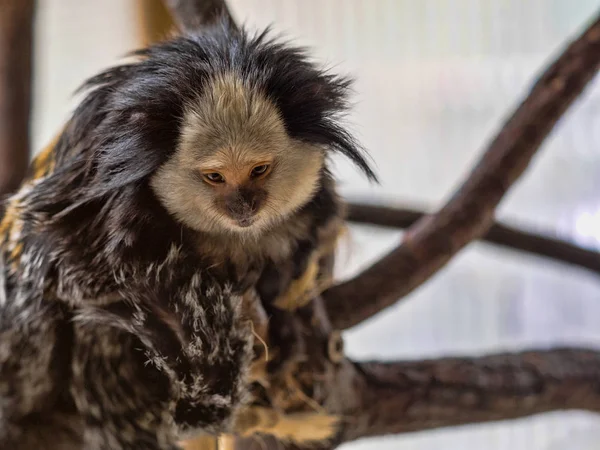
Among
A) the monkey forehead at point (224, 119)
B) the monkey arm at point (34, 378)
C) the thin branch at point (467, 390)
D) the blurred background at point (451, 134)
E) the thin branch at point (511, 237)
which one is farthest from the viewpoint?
the blurred background at point (451, 134)

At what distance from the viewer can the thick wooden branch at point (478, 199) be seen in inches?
53.3

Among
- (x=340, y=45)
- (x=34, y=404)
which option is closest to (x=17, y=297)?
(x=34, y=404)

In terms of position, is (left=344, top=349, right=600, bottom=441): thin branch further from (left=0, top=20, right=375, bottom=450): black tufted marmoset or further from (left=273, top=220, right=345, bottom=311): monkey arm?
(left=0, top=20, right=375, bottom=450): black tufted marmoset

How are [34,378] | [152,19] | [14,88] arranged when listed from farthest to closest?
[152,19], [14,88], [34,378]

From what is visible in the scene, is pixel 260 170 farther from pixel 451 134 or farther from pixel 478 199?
pixel 451 134

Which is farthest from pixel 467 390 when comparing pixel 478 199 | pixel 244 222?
pixel 244 222

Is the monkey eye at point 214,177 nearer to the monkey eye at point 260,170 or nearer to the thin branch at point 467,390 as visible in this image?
the monkey eye at point 260,170

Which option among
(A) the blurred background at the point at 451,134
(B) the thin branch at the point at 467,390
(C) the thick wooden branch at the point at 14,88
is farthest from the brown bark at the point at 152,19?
(B) the thin branch at the point at 467,390

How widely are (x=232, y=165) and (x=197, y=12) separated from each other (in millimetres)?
475

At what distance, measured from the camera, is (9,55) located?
5.25ft

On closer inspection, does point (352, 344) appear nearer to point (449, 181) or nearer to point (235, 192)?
point (449, 181)

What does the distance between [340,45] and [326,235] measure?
3.34ft

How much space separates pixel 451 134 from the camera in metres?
2.16

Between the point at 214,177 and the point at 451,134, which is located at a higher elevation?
Result: the point at 214,177
